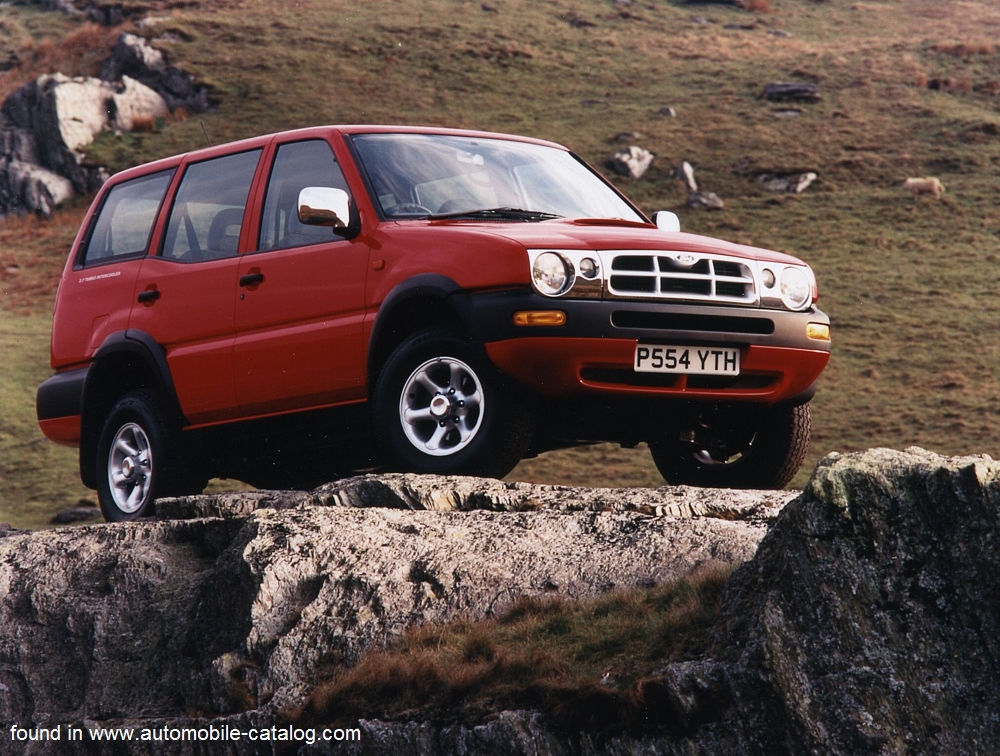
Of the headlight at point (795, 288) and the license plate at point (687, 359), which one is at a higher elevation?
the headlight at point (795, 288)

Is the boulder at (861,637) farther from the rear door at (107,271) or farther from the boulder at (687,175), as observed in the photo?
the boulder at (687,175)

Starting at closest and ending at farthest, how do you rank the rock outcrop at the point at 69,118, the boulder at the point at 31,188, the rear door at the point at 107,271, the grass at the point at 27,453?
the rear door at the point at 107,271, the grass at the point at 27,453, the boulder at the point at 31,188, the rock outcrop at the point at 69,118

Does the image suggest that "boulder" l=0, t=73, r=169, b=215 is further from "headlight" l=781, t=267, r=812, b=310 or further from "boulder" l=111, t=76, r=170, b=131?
"headlight" l=781, t=267, r=812, b=310

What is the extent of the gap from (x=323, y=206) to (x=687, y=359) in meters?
Answer: 1.79

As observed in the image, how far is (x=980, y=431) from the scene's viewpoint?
21828 mm

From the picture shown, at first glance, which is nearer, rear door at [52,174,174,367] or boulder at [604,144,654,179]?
rear door at [52,174,174,367]

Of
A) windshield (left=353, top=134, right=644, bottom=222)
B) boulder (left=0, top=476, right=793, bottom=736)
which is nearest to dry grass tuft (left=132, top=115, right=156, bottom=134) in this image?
windshield (left=353, top=134, right=644, bottom=222)

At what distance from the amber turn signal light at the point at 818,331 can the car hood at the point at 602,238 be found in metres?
0.33

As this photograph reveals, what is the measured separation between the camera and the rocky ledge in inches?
156

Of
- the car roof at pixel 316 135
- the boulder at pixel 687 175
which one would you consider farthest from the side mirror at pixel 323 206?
the boulder at pixel 687 175

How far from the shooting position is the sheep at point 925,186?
1330 inches

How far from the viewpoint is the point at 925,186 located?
111 ft

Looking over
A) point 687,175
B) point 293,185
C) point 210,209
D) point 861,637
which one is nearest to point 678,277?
point 293,185

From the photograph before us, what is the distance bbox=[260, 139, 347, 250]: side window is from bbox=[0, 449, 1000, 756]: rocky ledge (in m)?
1.30
